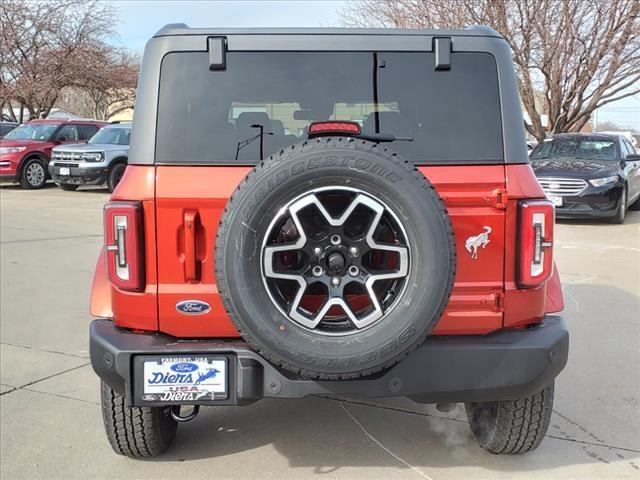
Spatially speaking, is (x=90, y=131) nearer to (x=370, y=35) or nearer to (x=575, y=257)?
(x=575, y=257)

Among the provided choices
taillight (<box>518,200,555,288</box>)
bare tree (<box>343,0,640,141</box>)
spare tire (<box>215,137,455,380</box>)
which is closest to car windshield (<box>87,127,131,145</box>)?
bare tree (<box>343,0,640,141</box>)

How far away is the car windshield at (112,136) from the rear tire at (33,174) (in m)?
1.60

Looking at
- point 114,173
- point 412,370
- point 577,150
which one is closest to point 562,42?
point 577,150

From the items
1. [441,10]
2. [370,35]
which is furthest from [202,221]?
[441,10]

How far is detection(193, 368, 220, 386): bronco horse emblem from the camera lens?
2.54 meters

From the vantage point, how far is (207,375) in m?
2.55

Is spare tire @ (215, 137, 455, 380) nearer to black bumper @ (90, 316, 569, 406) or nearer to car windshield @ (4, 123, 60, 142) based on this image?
black bumper @ (90, 316, 569, 406)

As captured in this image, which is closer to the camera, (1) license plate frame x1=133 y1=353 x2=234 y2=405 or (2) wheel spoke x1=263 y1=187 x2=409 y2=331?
(2) wheel spoke x1=263 y1=187 x2=409 y2=331

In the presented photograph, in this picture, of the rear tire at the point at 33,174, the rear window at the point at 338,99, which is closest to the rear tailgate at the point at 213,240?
the rear window at the point at 338,99

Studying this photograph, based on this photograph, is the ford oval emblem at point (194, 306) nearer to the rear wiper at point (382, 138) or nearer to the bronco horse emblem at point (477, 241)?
the rear wiper at point (382, 138)

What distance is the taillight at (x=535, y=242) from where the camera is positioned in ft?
8.58

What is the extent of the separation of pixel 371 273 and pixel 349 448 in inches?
50.1

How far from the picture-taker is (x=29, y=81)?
24.3 meters

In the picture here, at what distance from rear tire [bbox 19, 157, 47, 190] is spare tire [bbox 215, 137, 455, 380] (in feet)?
52.1
